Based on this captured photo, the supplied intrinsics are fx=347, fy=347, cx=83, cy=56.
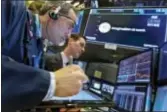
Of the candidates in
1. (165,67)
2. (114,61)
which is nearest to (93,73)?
(114,61)

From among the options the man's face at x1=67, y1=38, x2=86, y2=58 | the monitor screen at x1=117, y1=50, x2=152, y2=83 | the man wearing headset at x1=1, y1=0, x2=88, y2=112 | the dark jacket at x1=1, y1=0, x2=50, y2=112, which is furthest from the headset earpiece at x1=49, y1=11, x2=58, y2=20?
the dark jacket at x1=1, y1=0, x2=50, y2=112

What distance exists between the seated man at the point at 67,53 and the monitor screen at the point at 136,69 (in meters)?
0.53

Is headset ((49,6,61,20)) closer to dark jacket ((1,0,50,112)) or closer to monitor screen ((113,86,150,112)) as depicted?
monitor screen ((113,86,150,112))

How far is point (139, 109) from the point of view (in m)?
1.69

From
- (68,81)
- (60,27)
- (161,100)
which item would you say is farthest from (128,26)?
(68,81)

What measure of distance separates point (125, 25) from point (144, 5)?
0.19 m

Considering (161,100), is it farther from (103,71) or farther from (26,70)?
(26,70)

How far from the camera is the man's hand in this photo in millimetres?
980

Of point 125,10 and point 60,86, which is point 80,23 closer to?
point 125,10

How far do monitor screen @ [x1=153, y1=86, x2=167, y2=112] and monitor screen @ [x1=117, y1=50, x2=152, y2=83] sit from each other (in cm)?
9

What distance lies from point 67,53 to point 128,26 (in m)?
0.80

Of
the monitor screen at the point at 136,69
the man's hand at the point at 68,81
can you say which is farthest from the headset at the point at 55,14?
the man's hand at the point at 68,81

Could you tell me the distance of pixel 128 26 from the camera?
208cm

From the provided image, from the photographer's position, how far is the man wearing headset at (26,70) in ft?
3.07
